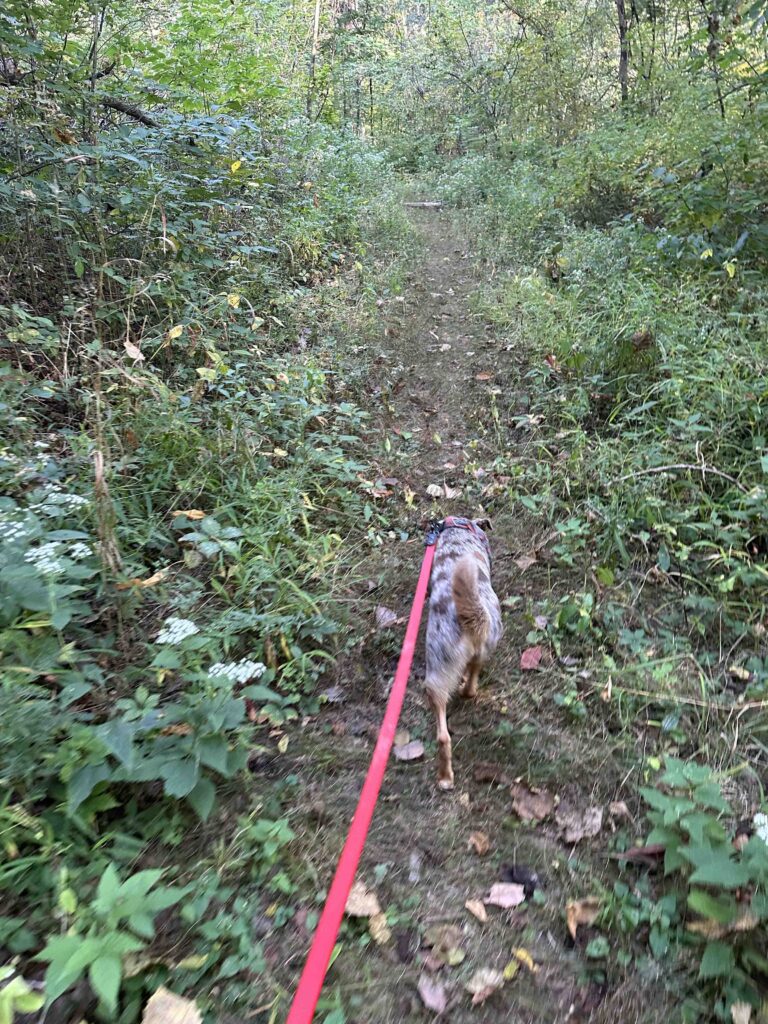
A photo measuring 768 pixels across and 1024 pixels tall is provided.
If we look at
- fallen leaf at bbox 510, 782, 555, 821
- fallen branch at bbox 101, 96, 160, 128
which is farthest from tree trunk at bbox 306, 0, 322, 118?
fallen leaf at bbox 510, 782, 555, 821

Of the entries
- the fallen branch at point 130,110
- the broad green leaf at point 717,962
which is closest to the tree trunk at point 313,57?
the fallen branch at point 130,110

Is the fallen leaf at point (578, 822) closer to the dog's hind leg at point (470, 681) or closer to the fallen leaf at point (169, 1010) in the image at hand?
the dog's hind leg at point (470, 681)

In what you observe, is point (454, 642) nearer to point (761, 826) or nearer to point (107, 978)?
point (761, 826)

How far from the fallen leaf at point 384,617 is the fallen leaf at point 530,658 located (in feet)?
2.37

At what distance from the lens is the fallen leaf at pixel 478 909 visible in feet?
6.97

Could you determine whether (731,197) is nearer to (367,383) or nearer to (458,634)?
(367,383)

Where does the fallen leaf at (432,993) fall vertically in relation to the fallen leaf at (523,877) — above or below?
below

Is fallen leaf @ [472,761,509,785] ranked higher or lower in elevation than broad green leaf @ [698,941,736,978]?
lower

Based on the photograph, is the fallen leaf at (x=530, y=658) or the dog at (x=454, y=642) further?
the fallen leaf at (x=530, y=658)

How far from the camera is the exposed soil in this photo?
75.3 inches

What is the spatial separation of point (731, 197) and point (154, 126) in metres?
5.29

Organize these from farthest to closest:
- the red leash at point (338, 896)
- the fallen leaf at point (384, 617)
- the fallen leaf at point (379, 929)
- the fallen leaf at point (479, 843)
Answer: the fallen leaf at point (384, 617) → the fallen leaf at point (479, 843) → the fallen leaf at point (379, 929) → the red leash at point (338, 896)

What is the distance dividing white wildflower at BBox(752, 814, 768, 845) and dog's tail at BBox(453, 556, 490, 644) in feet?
3.87

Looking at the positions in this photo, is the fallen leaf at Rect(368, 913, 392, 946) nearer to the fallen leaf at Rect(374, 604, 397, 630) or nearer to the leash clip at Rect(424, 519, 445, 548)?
the fallen leaf at Rect(374, 604, 397, 630)
